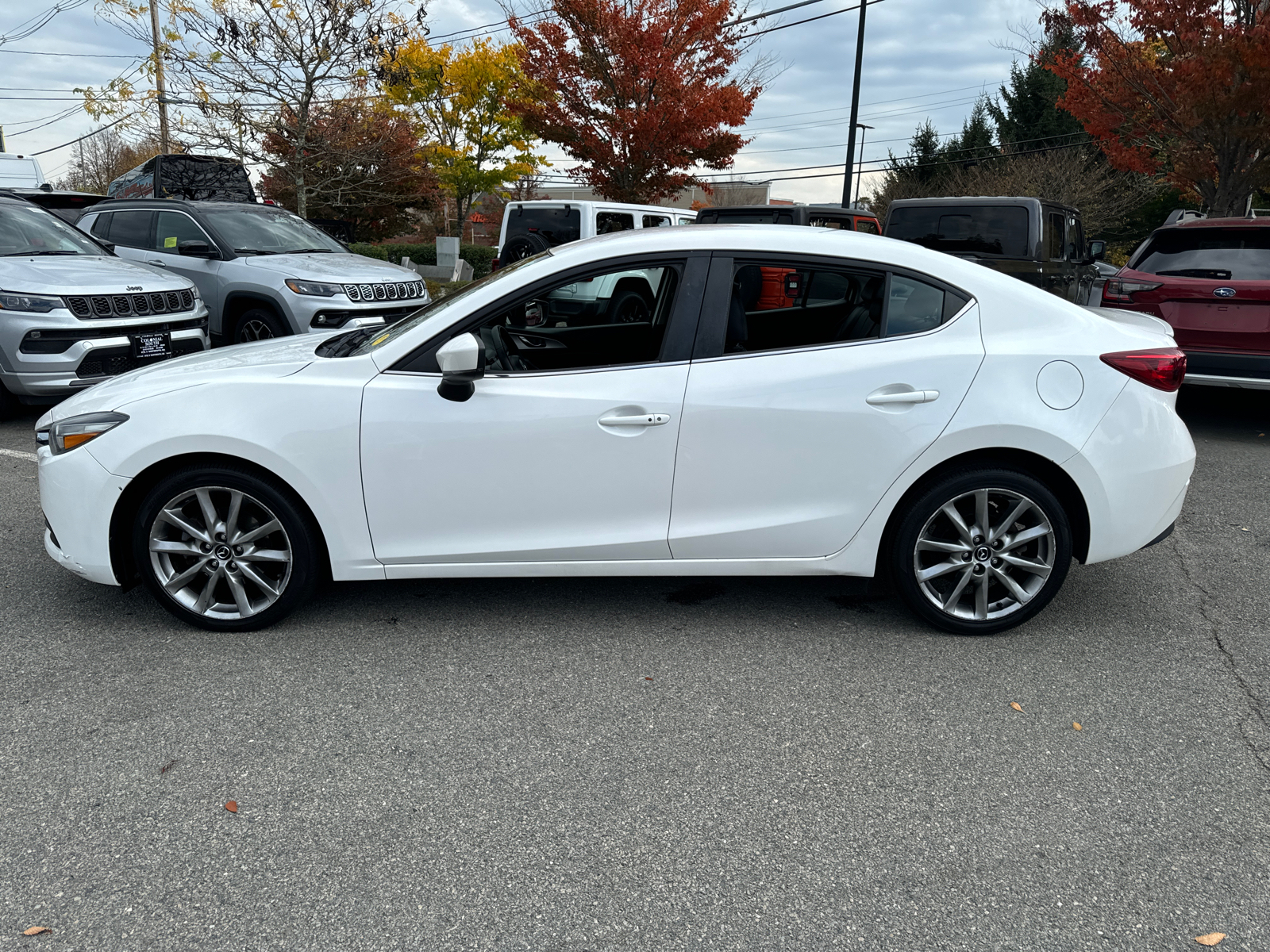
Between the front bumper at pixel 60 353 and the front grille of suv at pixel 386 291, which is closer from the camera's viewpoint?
the front bumper at pixel 60 353

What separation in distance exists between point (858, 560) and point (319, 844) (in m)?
2.27

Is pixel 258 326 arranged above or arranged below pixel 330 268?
below

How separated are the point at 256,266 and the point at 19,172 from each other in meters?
11.6

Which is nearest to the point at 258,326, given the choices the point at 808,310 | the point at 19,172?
the point at 808,310

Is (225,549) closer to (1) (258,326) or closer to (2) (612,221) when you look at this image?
(1) (258,326)

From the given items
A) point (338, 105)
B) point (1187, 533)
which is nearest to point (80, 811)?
point (1187, 533)

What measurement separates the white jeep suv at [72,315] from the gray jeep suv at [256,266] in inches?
31.7

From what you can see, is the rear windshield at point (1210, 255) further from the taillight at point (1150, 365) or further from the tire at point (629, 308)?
the tire at point (629, 308)

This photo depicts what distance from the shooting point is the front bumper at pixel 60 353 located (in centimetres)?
730

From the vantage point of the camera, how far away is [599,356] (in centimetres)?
387

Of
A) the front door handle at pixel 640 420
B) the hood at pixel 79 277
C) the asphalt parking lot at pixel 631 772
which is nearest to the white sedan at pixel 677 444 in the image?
the front door handle at pixel 640 420

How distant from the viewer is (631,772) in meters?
3.02

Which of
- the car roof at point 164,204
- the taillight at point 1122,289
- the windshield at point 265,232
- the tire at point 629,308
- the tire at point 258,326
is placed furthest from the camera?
the car roof at point 164,204

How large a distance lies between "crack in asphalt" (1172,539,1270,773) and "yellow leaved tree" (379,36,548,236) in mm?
25783
